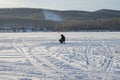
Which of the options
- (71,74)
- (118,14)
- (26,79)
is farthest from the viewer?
(118,14)

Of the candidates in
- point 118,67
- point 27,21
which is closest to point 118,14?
point 27,21

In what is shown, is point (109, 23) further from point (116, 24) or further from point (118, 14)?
point (118, 14)

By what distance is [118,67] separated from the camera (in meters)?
13.1

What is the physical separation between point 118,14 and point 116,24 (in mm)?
58585

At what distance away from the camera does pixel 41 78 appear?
1010 centimetres

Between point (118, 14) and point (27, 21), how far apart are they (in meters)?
56.2

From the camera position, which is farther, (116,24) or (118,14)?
(118,14)

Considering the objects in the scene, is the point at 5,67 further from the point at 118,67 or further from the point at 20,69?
the point at 118,67

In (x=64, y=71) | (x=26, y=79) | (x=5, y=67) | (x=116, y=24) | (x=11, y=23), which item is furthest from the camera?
(x=11, y=23)

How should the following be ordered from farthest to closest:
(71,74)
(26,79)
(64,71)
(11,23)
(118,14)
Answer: (118,14), (11,23), (64,71), (71,74), (26,79)

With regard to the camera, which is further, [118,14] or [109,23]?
[118,14]

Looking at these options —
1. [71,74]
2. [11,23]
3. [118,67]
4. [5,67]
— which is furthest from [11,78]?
[11,23]

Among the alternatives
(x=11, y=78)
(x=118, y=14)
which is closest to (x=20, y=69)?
(x=11, y=78)

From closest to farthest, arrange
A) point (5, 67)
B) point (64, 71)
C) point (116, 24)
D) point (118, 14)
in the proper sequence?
point (64, 71) < point (5, 67) < point (116, 24) < point (118, 14)
